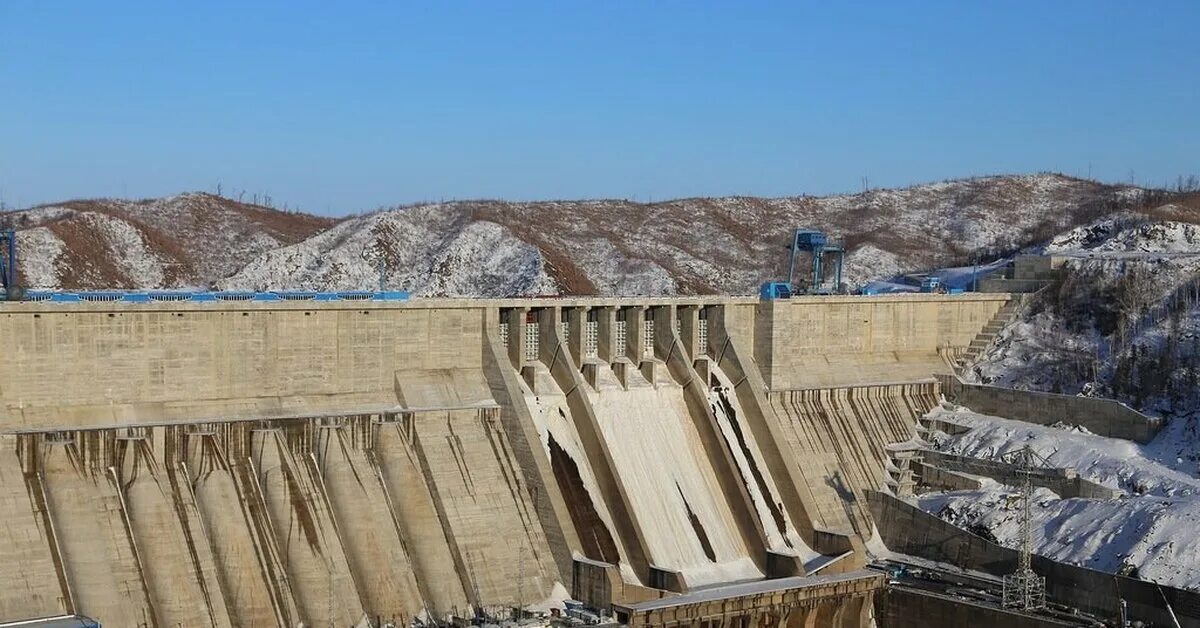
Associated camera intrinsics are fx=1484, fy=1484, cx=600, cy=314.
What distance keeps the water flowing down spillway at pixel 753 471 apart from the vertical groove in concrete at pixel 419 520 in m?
12.5

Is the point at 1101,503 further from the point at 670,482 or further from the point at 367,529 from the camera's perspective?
the point at 367,529

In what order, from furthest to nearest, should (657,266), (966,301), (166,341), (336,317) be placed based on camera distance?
(657,266), (966,301), (336,317), (166,341)

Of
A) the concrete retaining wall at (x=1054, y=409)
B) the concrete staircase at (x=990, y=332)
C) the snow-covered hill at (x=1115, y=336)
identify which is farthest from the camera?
the concrete staircase at (x=990, y=332)

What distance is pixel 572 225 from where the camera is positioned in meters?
108

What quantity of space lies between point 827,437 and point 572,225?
170 ft

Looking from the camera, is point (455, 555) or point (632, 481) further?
point (632, 481)

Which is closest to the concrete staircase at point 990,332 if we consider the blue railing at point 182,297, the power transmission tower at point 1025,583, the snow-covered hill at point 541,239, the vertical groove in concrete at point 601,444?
the power transmission tower at point 1025,583

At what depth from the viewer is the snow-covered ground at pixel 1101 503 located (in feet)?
154

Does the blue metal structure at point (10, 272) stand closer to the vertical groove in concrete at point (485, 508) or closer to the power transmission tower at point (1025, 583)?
the vertical groove in concrete at point (485, 508)

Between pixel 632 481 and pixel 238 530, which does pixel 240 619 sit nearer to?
pixel 238 530

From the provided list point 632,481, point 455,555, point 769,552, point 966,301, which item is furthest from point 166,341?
point 966,301

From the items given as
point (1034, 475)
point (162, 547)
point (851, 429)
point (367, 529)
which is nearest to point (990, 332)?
point (851, 429)

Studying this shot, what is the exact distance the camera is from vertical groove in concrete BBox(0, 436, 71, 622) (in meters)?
36.5

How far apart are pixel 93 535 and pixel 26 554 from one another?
1801 mm
